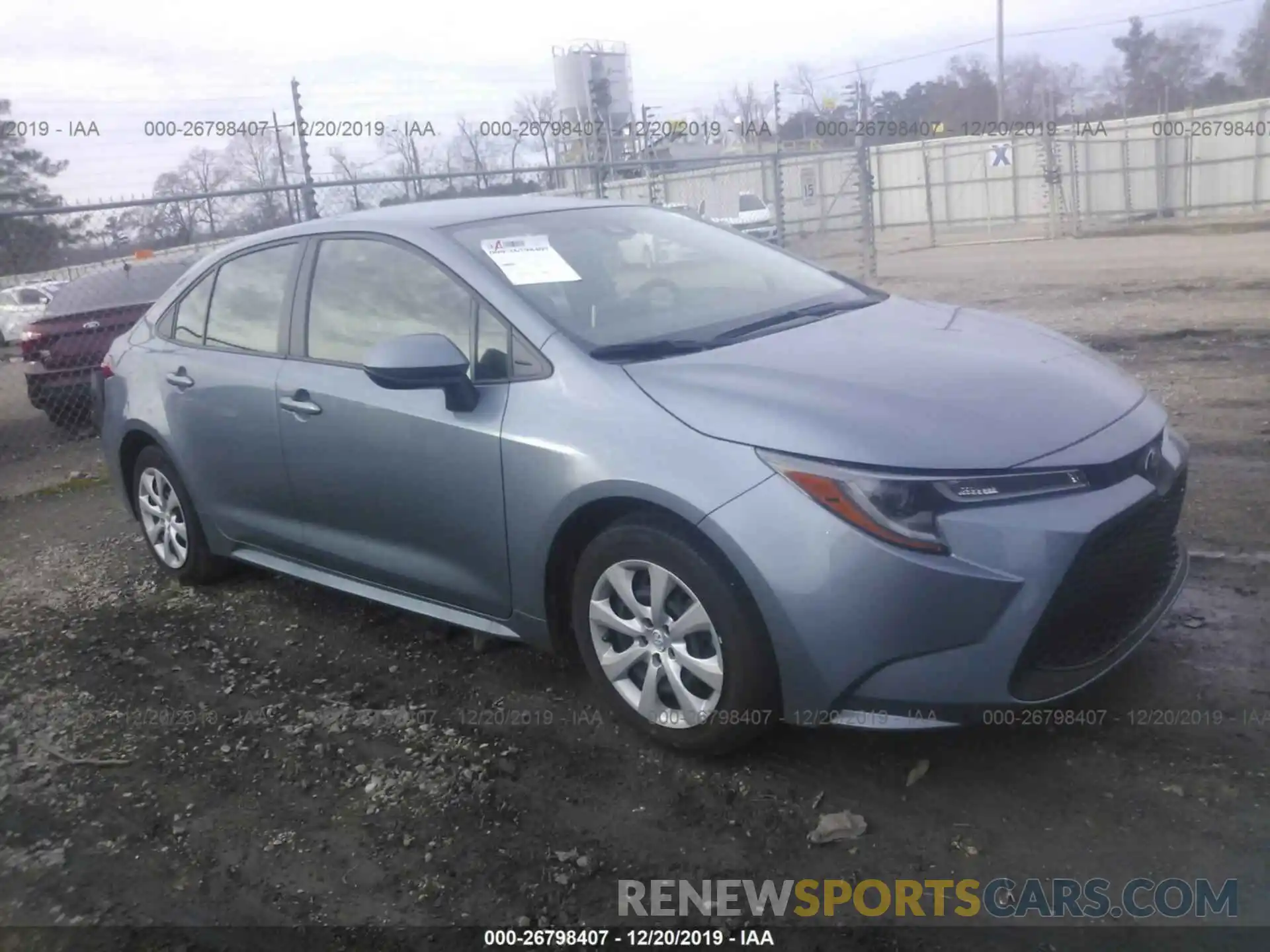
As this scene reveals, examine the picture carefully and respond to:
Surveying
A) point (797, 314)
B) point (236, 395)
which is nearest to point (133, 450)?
point (236, 395)

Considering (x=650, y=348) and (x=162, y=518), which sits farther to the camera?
(x=162, y=518)

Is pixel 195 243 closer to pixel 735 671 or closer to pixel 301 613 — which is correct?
pixel 301 613

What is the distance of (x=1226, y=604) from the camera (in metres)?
4.16

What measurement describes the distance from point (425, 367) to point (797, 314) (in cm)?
134

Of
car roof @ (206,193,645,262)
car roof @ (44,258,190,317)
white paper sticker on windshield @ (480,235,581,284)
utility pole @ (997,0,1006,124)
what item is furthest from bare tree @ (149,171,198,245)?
utility pole @ (997,0,1006,124)

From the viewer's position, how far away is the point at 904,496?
299cm

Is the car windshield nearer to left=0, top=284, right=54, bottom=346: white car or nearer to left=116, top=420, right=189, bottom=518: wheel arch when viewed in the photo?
left=116, top=420, right=189, bottom=518: wheel arch

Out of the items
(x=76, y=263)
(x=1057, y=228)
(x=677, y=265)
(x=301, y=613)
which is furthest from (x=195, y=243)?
(x=1057, y=228)

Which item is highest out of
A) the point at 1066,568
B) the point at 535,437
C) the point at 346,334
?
the point at 346,334

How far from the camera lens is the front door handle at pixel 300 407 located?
432cm

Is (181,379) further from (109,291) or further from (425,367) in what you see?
(109,291)

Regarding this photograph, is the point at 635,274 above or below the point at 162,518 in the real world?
above

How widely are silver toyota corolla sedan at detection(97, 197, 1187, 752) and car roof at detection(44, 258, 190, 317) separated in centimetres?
527

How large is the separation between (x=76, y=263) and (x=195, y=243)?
3.95 feet
